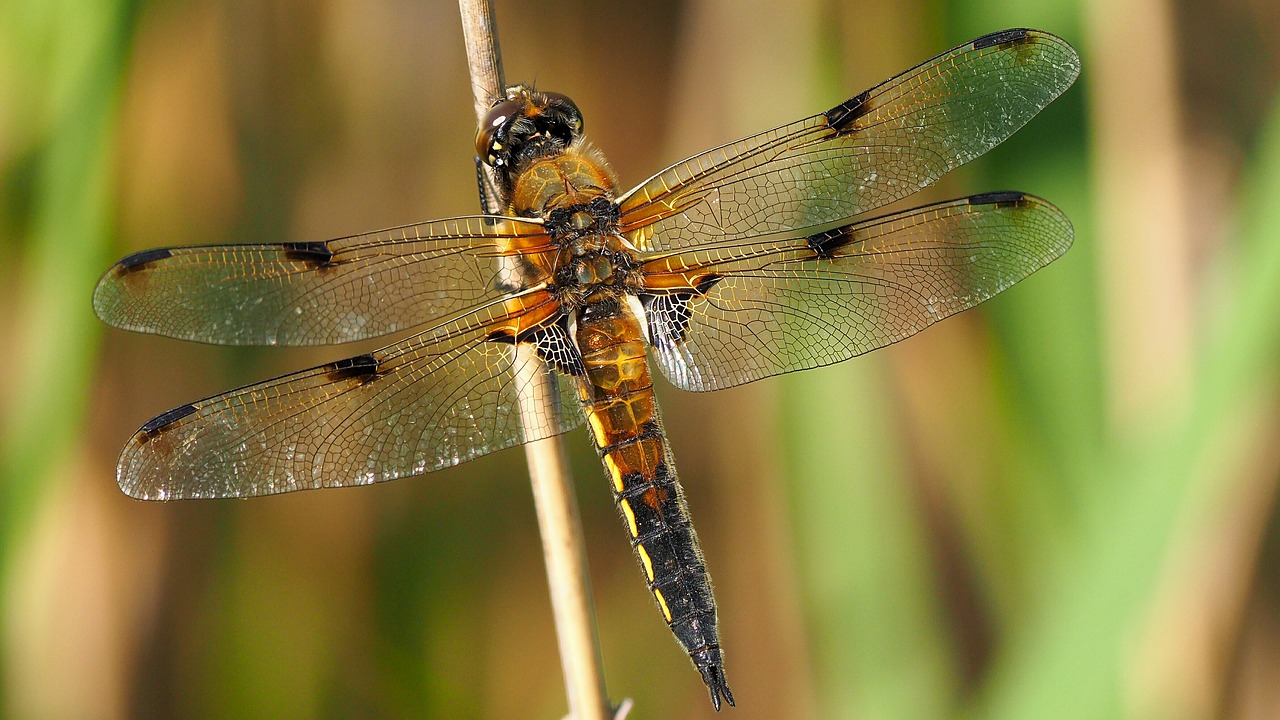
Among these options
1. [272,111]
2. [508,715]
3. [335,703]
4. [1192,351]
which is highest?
[272,111]

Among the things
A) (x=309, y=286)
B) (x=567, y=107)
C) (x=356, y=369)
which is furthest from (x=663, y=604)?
(x=567, y=107)

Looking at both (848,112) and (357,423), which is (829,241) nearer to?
(848,112)

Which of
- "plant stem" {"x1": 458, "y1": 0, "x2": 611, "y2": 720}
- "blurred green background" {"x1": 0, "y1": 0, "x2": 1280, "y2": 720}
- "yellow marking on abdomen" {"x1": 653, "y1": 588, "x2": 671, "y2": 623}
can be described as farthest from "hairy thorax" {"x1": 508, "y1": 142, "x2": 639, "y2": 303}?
"blurred green background" {"x1": 0, "y1": 0, "x2": 1280, "y2": 720}

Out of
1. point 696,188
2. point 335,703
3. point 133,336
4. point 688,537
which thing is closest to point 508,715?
point 335,703

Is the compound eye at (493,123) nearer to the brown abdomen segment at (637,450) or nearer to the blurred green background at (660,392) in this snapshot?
the brown abdomen segment at (637,450)

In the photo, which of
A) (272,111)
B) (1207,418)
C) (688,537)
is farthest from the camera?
(272,111)

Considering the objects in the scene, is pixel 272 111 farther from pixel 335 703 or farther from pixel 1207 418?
pixel 1207 418

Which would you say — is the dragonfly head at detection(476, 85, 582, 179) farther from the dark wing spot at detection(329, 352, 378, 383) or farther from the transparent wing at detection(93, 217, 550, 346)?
the dark wing spot at detection(329, 352, 378, 383)
